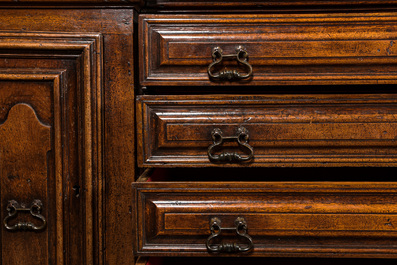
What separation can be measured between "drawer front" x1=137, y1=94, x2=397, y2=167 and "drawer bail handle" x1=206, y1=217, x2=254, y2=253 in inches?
4.2

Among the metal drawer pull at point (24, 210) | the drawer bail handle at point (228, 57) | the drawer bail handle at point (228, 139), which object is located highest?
the drawer bail handle at point (228, 57)

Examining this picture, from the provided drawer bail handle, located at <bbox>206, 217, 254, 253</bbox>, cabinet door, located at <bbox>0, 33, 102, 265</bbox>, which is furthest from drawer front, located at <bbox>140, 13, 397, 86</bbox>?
drawer bail handle, located at <bbox>206, 217, 254, 253</bbox>

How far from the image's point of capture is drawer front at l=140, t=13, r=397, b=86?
0.66 meters

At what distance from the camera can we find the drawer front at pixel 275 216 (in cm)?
63

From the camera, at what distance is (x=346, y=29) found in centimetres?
66

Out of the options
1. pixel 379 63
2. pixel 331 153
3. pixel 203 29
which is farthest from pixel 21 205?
pixel 379 63

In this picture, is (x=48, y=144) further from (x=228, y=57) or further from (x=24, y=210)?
(x=228, y=57)

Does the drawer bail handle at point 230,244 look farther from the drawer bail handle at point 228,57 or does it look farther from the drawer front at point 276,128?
the drawer bail handle at point 228,57

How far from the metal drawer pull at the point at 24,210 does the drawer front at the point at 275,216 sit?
0.22 meters

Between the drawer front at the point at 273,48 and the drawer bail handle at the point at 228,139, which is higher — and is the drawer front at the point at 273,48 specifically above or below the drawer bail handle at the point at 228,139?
above

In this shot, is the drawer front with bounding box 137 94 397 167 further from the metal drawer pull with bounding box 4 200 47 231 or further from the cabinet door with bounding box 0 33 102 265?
the metal drawer pull with bounding box 4 200 47 231

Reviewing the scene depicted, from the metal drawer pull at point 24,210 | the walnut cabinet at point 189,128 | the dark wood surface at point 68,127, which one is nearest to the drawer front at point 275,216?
the walnut cabinet at point 189,128

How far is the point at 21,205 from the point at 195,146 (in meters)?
0.37

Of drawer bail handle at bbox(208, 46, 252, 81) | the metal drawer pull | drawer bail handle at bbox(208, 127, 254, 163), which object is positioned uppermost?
drawer bail handle at bbox(208, 46, 252, 81)
